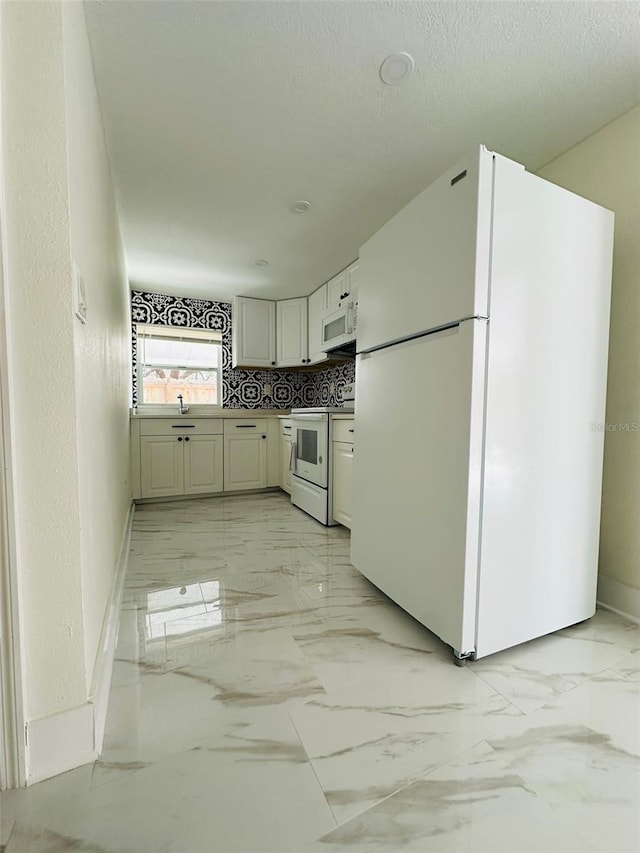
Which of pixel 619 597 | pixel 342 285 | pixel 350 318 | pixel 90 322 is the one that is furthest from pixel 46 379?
pixel 342 285

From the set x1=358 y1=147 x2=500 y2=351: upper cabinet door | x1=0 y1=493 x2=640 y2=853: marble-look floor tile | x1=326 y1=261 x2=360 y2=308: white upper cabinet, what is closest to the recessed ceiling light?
x1=358 y1=147 x2=500 y2=351: upper cabinet door

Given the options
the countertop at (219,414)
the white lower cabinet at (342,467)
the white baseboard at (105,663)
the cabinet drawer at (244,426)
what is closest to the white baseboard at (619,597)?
the white lower cabinet at (342,467)

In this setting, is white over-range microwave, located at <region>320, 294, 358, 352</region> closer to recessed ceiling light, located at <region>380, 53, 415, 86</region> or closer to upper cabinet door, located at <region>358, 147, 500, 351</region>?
upper cabinet door, located at <region>358, 147, 500, 351</region>

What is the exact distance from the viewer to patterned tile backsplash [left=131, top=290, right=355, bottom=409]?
3926mm

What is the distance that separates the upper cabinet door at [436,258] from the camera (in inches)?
44.8

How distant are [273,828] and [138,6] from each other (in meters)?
2.26

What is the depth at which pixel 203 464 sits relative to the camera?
12.3 ft

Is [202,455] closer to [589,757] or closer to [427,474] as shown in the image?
[427,474]

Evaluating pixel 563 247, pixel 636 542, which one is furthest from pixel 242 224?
pixel 636 542

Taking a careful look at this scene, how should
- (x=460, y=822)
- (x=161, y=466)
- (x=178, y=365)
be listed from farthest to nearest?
(x=178, y=365) → (x=161, y=466) → (x=460, y=822)

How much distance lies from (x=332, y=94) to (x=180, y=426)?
A: 9.46 ft

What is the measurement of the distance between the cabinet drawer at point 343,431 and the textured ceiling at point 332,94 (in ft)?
4.55

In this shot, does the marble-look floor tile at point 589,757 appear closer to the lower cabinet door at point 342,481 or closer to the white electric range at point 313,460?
the lower cabinet door at point 342,481

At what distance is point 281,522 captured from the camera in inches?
117
